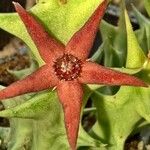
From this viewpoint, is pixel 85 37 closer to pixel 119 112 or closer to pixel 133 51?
pixel 133 51

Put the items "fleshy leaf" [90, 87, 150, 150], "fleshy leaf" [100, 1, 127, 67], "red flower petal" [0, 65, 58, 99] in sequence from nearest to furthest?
"red flower petal" [0, 65, 58, 99]
"fleshy leaf" [90, 87, 150, 150]
"fleshy leaf" [100, 1, 127, 67]

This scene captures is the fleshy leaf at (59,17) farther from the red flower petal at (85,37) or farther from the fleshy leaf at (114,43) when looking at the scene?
the fleshy leaf at (114,43)

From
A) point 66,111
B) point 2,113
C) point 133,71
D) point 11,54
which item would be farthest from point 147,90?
point 11,54

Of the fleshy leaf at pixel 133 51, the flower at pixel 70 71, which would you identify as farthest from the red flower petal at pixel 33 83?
the fleshy leaf at pixel 133 51

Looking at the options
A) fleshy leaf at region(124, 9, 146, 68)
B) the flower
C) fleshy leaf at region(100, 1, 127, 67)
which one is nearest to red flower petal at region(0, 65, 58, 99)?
the flower

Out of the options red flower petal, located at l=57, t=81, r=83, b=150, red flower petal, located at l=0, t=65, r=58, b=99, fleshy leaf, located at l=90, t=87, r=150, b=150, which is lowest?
fleshy leaf, located at l=90, t=87, r=150, b=150

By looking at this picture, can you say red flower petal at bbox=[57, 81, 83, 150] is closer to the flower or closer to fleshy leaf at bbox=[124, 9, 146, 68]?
the flower

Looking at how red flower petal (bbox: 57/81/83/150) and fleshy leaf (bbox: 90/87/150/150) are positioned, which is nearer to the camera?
red flower petal (bbox: 57/81/83/150)
